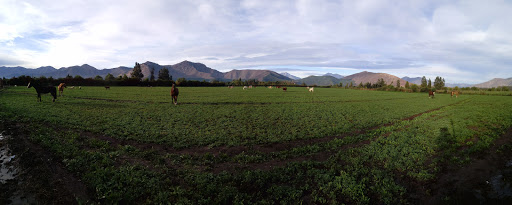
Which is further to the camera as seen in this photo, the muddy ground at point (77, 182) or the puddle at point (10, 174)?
the muddy ground at point (77, 182)

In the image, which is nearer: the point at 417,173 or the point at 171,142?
the point at 417,173

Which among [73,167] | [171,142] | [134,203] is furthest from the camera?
[171,142]

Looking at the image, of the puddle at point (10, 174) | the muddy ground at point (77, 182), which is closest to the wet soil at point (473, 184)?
the muddy ground at point (77, 182)

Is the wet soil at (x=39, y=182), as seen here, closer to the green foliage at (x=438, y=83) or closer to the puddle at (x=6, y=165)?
the puddle at (x=6, y=165)

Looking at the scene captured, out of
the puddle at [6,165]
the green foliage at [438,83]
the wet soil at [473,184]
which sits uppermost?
the green foliage at [438,83]

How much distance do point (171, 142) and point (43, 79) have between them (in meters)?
84.0

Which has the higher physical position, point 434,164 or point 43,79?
point 43,79

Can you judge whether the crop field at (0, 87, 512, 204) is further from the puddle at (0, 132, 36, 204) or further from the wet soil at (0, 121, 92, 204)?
the puddle at (0, 132, 36, 204)

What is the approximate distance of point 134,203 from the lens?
5.20 metres

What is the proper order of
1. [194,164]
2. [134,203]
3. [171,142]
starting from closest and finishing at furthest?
[134,203] → [194,164] → [171,142]

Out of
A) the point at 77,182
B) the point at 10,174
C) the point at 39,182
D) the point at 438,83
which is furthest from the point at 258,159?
the point at 438,83

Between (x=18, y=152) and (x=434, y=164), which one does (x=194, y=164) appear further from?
(x=434, y=164)

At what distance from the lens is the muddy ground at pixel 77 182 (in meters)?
5.38

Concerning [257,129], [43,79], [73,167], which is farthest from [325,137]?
[43,79]
